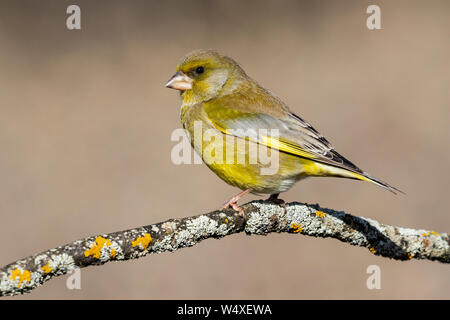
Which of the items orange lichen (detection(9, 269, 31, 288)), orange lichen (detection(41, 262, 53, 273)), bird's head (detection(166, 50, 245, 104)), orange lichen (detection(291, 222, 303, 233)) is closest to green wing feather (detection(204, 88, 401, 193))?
bird's head (detection(166, 50, 245, 104))

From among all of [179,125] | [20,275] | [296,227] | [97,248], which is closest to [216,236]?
[296,227]

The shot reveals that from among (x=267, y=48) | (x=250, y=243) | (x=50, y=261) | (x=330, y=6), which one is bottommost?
(x=250, y=243)

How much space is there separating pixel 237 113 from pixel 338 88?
4867mm

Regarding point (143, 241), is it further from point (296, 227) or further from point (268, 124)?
point (268, 124)

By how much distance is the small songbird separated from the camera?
445cm

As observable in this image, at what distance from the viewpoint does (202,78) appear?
4992 mm

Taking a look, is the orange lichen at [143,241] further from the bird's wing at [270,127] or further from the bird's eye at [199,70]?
the bird's eye at [199,70]

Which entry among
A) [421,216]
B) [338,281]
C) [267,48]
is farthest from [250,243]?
[267,48]

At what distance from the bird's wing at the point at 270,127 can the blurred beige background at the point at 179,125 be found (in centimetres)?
307

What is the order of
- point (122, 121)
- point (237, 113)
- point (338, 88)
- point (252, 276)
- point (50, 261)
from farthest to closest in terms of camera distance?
point (338, 88) < point (122, 121) < point (252, 276) < point (237, 113) < point (50, 261)

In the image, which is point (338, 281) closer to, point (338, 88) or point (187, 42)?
point (338, 88)

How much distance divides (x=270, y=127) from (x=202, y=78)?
0.75 meters

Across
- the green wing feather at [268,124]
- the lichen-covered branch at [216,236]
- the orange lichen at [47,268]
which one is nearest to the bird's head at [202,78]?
the green wing feather at [268,124]

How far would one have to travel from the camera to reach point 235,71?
5105 mm
